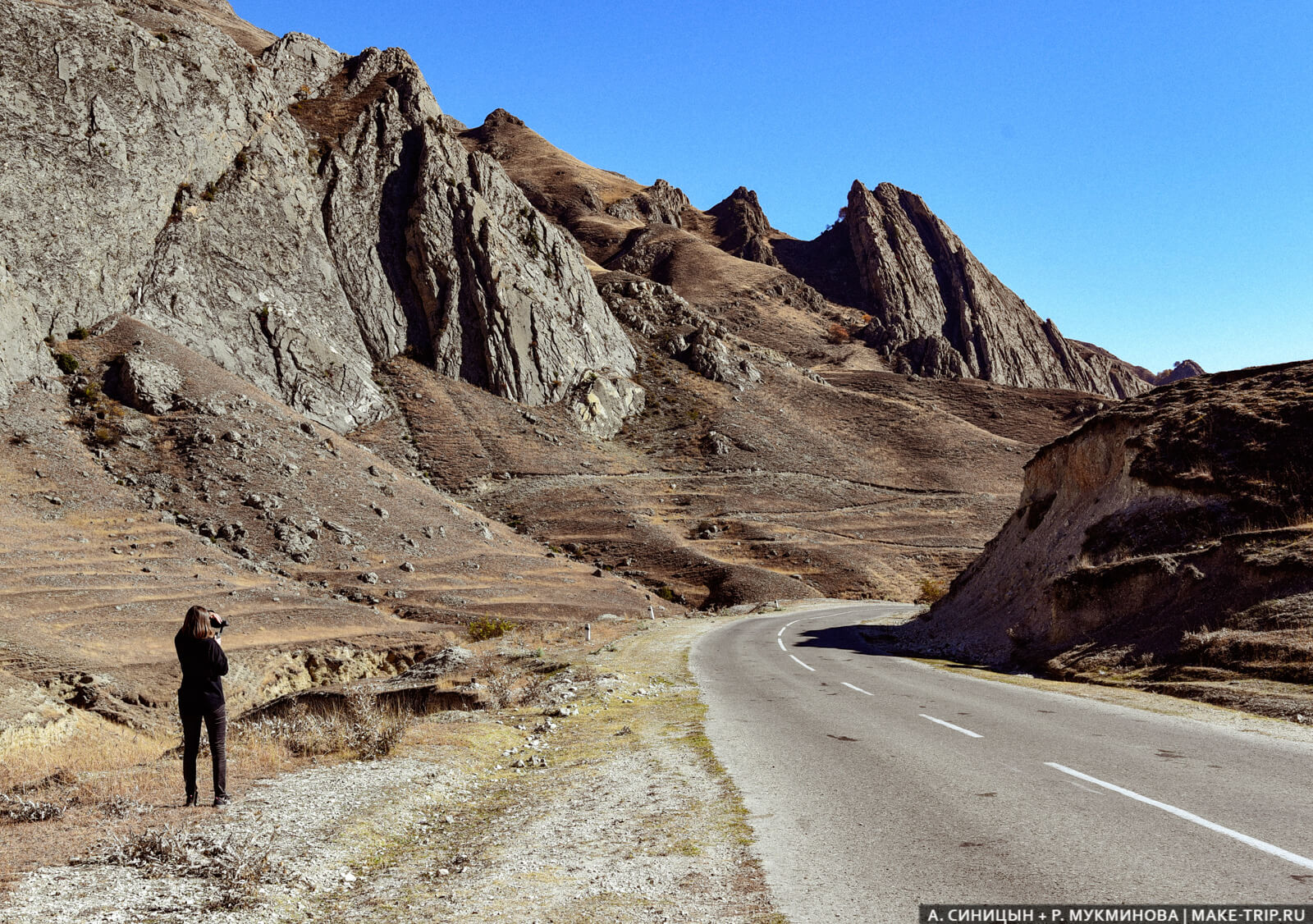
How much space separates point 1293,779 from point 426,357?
84.6 metres

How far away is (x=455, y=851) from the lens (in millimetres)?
6906

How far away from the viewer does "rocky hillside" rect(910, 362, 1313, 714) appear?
15711 mm

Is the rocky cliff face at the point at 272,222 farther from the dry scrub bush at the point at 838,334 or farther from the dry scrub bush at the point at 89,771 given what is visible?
the dry scrub bush at the point at 838,334

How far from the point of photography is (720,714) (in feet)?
46.6

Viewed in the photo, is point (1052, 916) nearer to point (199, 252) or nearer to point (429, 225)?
point (199, 252)

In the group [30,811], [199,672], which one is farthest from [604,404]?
[30,811]

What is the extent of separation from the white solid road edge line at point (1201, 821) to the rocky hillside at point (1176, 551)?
20.4 feet

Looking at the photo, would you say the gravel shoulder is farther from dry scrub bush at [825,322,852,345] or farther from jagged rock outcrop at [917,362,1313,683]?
dry scrub bush at [825,322,852,345]

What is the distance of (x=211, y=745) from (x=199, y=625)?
4.00 feet

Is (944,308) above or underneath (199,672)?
above

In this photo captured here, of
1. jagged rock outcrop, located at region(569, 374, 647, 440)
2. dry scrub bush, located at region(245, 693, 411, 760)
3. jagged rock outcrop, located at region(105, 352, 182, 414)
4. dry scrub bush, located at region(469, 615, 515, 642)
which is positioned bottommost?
dry scrub bush, located at region(469, 615, 515, 642)

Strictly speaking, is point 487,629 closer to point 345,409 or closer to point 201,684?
point 201,684

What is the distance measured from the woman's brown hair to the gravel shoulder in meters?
1.66

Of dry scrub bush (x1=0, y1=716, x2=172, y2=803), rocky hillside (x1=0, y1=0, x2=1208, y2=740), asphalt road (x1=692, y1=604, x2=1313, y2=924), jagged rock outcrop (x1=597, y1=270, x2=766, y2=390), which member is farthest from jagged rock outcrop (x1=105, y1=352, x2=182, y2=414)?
jagged rock outcrop (x1=597, y1=270, x2=766, y2=390)
